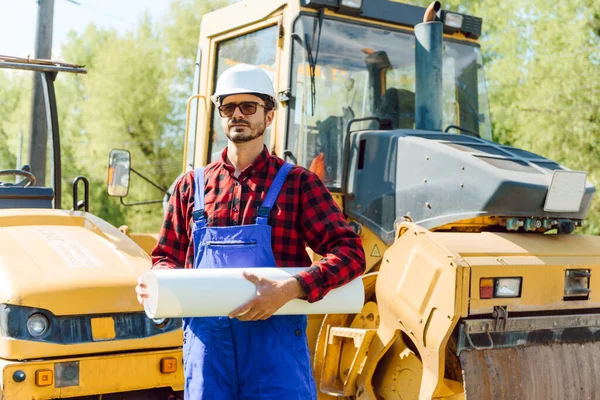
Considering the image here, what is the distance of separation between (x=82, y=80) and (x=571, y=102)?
19185 mm

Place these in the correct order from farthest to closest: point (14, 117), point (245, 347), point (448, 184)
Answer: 1. point (14, 117)
2. point (448, 184)
3. point (245, 347)

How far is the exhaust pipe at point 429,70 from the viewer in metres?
4.91

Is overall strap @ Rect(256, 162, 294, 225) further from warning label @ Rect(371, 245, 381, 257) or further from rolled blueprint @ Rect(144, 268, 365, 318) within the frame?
warning label @ Rect(371, 245, 381, 257)

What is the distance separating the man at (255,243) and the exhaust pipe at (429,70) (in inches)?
82.3

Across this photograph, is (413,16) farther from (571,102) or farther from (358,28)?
(571,102)

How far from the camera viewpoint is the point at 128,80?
26.2 meters

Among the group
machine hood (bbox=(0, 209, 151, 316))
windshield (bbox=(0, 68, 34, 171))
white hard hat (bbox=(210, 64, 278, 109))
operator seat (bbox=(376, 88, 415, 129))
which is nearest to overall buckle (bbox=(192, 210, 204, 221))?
white hard hat (bbox=(210, 64, 278, 109))

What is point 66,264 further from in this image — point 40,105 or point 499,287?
point 40,105

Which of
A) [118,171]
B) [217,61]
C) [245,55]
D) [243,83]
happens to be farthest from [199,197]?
[217,61]

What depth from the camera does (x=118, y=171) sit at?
5.15m

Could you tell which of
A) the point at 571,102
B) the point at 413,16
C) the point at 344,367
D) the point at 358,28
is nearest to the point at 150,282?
the point at 344,367

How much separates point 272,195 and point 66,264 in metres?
1.36

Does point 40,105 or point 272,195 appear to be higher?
point 40,105

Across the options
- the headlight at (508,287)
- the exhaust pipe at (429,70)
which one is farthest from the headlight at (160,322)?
the exhaust pipe at (429,70)
